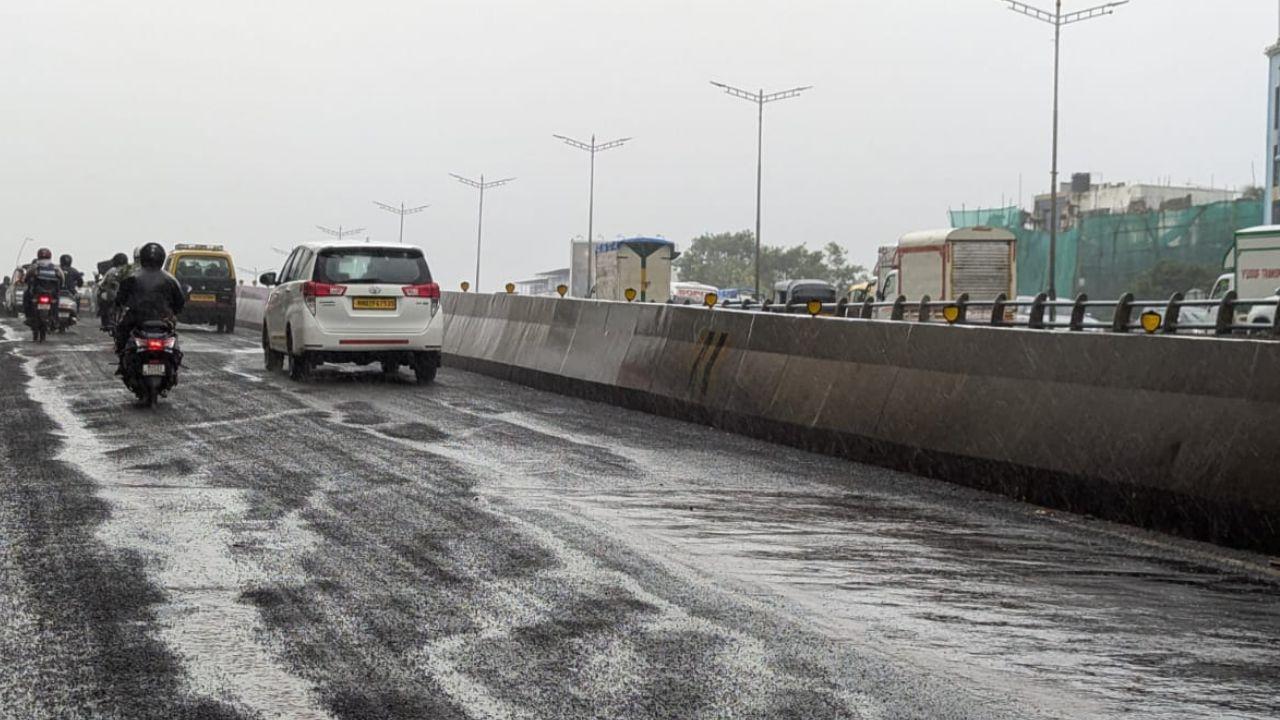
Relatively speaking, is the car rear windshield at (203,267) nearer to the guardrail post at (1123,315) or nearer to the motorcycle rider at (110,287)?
the motorcycle rider at (110,287)

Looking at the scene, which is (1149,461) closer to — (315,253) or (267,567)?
(267,567)

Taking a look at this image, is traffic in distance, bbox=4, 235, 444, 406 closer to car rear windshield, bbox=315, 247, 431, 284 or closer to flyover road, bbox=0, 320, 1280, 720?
car rear windshield, bbox=315, 247, 431, 284

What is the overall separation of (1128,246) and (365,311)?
5425 cm

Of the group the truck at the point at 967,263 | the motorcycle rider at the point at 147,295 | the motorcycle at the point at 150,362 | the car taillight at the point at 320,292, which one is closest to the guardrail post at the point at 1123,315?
the car taillight at the point at 320,292

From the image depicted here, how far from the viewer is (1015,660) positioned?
233 inches

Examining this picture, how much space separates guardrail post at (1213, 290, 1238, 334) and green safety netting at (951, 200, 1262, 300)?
118ft

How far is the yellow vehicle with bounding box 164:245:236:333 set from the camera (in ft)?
136

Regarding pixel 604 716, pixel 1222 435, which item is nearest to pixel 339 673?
pixel 604 716

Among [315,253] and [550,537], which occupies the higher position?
[315,253]

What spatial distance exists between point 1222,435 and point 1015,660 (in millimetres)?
3555

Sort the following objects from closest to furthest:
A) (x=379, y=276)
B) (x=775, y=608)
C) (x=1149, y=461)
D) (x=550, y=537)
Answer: (x=775, y=608) → (x=550, y=537) → (x=1149, y=461) → (x=379, y=276)

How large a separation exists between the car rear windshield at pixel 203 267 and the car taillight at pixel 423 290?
21033 millimetres

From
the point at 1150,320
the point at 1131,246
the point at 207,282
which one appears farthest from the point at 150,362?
the point at 1131,246

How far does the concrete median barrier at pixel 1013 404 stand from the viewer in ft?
29.2
